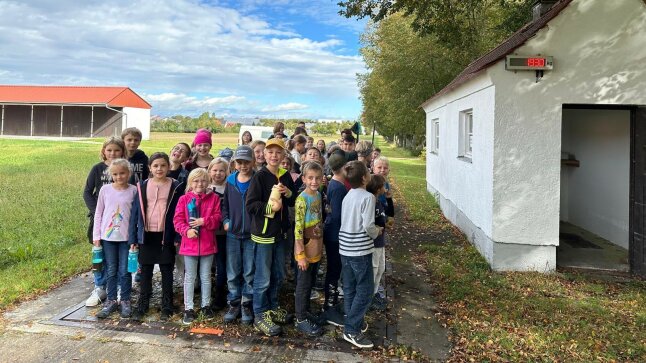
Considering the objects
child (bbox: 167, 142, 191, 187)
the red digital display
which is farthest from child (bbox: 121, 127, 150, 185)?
the red digital display

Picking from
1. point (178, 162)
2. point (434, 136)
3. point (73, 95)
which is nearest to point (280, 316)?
point (178, 162)

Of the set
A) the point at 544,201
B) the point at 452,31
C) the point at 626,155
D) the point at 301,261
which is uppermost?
the point at 452,31

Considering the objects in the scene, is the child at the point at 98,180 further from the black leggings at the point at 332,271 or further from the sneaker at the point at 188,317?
the black leggings at the point at 332,271

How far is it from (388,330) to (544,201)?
3.11 metres

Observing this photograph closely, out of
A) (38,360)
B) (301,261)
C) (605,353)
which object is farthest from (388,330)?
(38,360)

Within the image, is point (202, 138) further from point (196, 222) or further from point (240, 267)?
point (240, 267)

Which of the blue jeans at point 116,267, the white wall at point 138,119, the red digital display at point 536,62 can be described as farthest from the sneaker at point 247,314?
the white wall at point 138,119

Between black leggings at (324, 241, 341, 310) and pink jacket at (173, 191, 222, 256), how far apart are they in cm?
111

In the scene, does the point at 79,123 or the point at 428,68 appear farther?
the point at 79,123

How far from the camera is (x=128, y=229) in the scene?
4.50m

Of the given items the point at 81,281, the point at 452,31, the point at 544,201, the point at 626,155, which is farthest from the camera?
the point at 452,31

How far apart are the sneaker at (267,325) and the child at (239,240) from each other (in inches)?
5.4

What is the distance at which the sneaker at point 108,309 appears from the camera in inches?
→ 177

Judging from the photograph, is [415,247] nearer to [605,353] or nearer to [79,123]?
[605,353]
